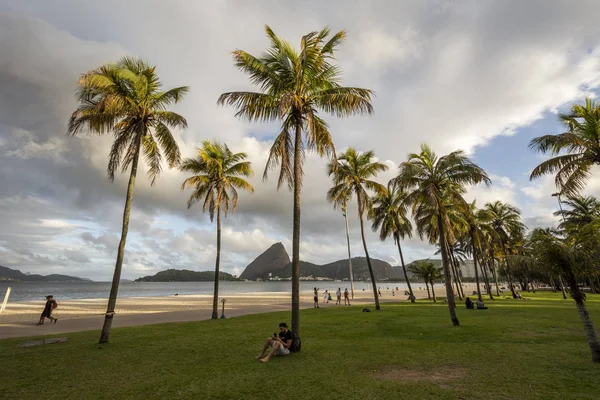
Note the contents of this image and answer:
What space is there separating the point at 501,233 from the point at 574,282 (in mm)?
36417

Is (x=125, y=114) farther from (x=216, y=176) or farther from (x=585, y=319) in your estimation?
(x=585, y=319)

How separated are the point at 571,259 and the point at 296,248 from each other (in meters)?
7.65

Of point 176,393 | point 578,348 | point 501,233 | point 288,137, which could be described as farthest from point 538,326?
point 501,233

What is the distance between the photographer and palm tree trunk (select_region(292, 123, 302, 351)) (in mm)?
9094

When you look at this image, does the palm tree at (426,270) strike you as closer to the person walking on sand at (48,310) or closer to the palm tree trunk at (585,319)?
the palm tree trunk at (585,319)

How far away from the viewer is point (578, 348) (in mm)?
8438

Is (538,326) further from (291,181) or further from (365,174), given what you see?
(365,174)

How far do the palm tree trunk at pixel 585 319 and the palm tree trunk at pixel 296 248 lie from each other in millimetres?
7309

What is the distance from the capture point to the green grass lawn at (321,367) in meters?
5.61

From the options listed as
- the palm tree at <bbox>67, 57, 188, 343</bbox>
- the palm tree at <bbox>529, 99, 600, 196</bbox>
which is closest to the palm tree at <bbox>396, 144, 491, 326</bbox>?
the palm tree at <bbox>529, 99, 600, 196</bbox>

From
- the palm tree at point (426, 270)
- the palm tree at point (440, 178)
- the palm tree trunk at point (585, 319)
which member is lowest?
the palm tree trunk at point (585, 319)

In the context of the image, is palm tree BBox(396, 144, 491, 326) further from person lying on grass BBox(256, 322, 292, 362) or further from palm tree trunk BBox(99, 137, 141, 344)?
palm tree trunk BBox(99, 137, 141, 344)

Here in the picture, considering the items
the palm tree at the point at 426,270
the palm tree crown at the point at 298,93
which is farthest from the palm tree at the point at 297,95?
the palm tree at the point at 426,270

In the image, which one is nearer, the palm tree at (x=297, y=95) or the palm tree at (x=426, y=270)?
the palm tree at (x=297, y=95)
